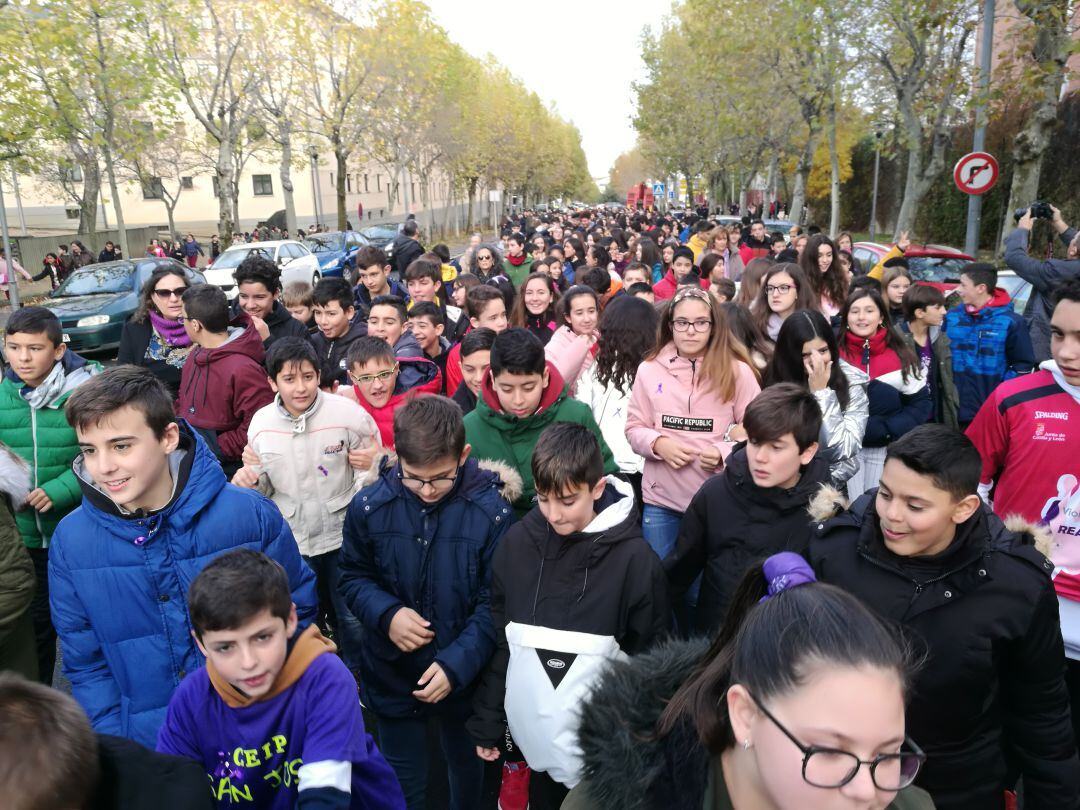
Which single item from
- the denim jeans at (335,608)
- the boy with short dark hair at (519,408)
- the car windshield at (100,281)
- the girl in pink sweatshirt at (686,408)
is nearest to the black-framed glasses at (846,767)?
the boy with short dark hair at (519,408)

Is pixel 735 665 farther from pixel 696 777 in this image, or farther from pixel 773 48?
pixel 773 48

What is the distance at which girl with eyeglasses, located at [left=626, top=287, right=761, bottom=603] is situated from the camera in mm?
4227

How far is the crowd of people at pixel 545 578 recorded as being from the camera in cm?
158

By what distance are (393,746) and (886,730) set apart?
2357 mm

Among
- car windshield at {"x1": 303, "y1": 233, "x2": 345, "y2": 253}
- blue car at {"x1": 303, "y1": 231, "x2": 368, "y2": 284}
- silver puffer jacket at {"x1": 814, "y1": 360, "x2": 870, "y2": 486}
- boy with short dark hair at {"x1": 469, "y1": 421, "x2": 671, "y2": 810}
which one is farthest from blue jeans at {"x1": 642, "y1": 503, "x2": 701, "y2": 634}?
car windshield at {"x1": 303, "y1": 233, "x2": 345, "y2": 253}

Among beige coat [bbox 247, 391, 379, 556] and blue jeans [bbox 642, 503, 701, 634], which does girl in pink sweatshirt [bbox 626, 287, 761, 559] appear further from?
beige coat [bbox 247, 391, 379, 556]

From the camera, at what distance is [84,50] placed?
1869cm

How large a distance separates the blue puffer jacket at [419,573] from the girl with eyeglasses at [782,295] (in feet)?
12.5

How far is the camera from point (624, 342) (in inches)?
196

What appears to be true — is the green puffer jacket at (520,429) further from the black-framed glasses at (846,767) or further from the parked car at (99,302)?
the parked car at (99,302)

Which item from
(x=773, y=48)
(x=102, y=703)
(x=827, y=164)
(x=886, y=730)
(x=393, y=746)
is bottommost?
(x=393, y=746)

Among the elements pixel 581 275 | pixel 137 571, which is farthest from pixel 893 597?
pixel 581 275

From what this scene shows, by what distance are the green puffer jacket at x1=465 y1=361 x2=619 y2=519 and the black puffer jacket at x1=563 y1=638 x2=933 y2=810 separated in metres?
1.91

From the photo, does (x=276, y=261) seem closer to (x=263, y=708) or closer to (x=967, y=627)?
(x=263, y=708)
